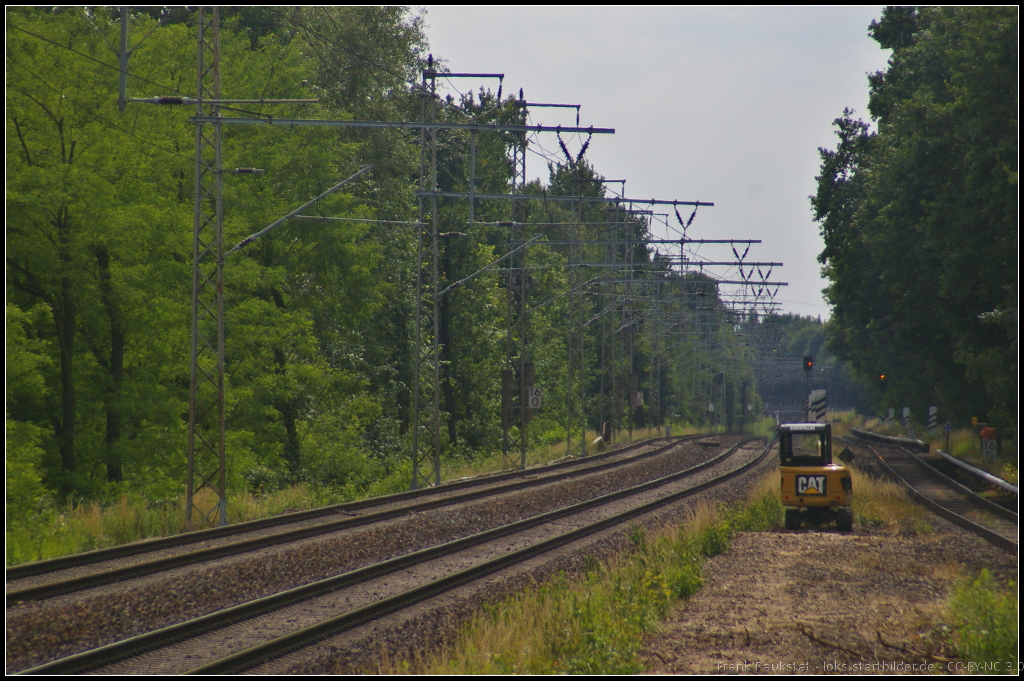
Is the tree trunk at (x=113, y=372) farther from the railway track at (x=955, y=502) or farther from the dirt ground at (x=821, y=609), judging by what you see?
the railway track at (x=955, y=502)

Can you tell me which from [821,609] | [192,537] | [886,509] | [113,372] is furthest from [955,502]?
[113,372]

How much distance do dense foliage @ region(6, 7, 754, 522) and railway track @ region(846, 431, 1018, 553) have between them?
13.9 metres

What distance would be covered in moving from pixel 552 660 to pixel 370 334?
36.0m

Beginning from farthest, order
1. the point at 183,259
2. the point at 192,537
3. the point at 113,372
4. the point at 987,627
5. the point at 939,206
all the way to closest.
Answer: the point at 939,206
the point at 183,259
the point at 113,372
the point at 192,537
the point at 987,627

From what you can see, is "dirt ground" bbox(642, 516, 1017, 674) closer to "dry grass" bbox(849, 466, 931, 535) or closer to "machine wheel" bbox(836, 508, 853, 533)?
"machine wheel" bbox(836, 508, 853, 533)

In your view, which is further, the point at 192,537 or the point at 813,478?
the point at 813,478

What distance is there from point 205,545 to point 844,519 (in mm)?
13584

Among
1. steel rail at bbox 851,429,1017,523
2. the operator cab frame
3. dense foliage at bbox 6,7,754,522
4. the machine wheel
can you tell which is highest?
dense foliage at bbox 6,7,754,522

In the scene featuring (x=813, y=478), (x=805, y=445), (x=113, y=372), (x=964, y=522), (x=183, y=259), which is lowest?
(x=964, y=522)

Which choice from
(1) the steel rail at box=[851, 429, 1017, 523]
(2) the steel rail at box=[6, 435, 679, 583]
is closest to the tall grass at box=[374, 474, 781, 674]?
(2) the steel rail at box=[6, 435, 679, 583]

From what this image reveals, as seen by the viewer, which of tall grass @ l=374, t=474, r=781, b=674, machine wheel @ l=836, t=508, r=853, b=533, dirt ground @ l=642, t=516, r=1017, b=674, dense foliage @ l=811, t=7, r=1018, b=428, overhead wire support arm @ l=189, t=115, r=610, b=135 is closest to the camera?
dirt ground @ l=642, t=516, r=1017, b=674

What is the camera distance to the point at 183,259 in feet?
95.7

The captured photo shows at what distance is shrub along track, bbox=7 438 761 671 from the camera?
1123 cm

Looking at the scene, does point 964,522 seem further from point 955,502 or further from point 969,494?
point 969,494
